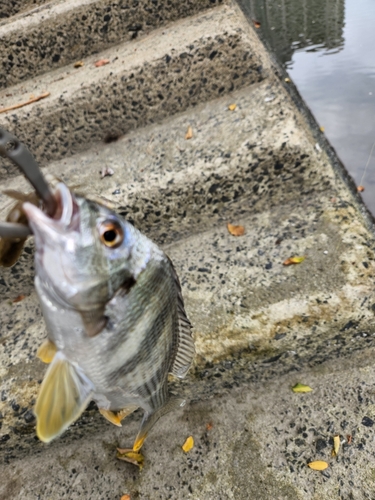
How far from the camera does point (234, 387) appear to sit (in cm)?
228

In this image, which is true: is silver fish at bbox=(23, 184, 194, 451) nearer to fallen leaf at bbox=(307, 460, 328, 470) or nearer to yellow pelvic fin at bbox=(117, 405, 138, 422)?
yellow pelvic fin at bbox=(117, 405, 138, 422)

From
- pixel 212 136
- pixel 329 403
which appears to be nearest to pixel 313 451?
pixel 329 403

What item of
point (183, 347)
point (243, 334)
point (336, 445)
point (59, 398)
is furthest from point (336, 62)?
point (59, 398)

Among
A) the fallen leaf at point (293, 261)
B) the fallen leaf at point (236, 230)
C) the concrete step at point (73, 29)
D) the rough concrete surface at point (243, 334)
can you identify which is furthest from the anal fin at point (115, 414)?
the concrete step at point (73, 29)

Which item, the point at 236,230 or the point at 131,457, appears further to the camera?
the point at 236,230

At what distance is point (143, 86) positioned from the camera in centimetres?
283

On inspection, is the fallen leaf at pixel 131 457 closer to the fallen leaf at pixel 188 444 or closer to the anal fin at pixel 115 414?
the fallen leaf at pixel 188 444

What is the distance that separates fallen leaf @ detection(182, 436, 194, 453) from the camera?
6.98 feet

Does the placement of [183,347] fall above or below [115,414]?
→ above

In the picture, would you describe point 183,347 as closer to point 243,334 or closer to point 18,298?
point 243,334

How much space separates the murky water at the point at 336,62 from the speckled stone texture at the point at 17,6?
2.39 meters

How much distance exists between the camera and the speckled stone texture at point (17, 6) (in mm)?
4109

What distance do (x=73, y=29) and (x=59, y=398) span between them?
3290 mm

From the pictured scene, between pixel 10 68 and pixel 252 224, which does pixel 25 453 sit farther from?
pixel 10 68
